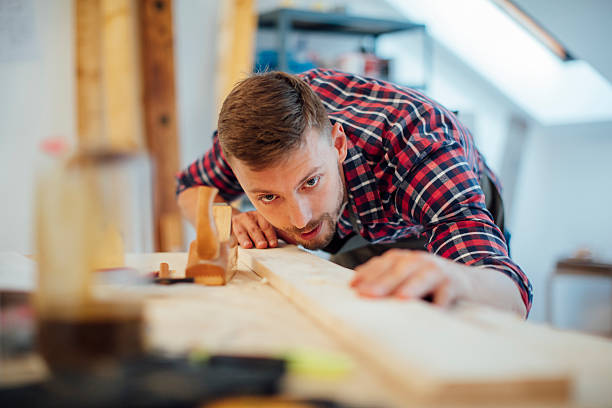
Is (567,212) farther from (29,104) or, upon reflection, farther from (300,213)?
(29,104)

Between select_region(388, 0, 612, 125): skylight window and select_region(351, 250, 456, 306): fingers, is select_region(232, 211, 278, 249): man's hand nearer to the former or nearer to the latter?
select_region(351, 250, 456, 306): fingers

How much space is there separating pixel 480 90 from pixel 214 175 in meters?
2.63

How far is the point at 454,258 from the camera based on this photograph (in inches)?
44.9

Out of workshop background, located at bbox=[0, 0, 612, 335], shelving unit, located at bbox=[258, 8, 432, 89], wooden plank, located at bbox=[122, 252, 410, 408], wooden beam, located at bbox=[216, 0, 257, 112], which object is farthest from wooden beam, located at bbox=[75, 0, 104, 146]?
wooden plank, located at bbox=[122, 252, 410, 408]

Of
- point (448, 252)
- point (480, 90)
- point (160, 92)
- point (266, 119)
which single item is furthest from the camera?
point (480, 90)

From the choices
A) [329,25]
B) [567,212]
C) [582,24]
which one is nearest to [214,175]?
[329,25]

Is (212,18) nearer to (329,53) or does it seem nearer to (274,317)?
(329,53)

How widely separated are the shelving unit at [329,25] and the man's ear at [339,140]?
61.7 inches

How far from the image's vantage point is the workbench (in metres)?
0.47

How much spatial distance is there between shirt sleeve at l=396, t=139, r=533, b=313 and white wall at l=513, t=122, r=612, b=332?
258cm

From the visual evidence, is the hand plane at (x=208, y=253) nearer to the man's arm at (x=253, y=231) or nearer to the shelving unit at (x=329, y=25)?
the man's arm at (x=253, y=231)

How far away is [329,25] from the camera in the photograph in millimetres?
3322

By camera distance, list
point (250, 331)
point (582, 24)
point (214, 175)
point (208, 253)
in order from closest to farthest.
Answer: point (250, 331), point (208, 253), point (214, 175), point (582, 24)

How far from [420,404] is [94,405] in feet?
0.89
